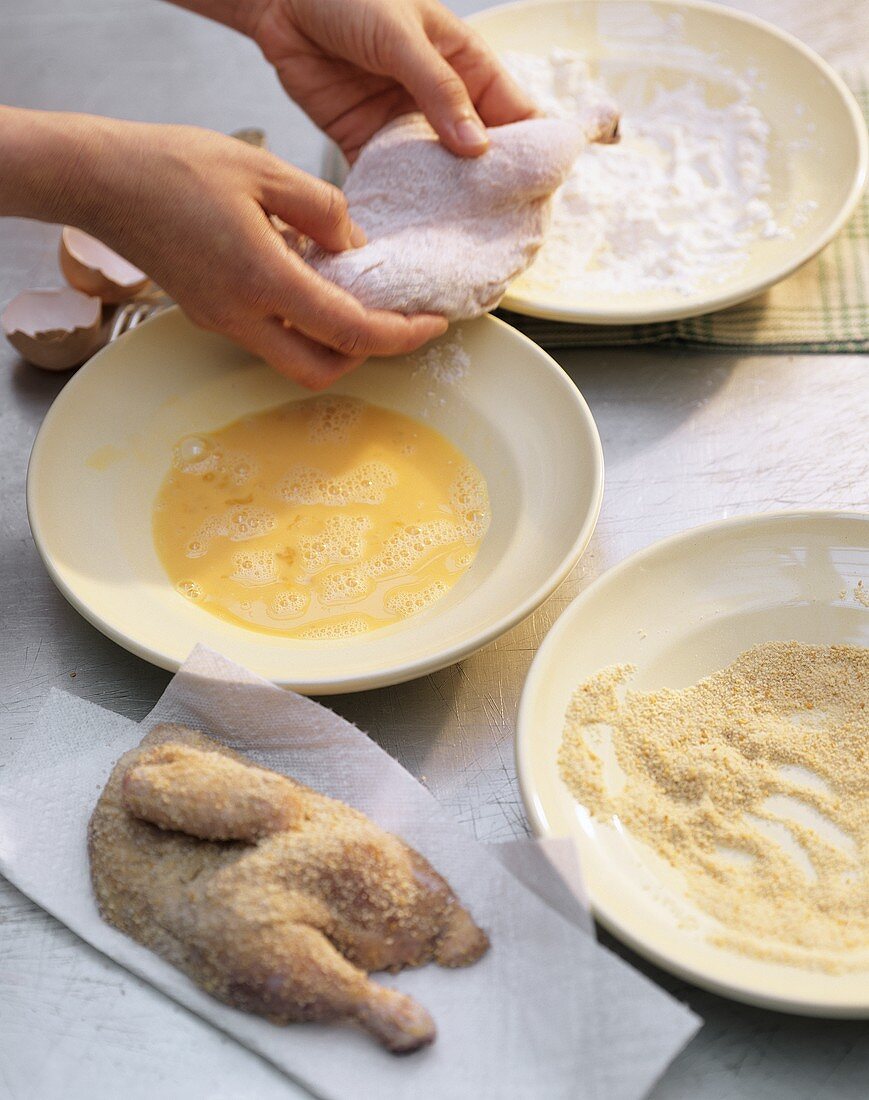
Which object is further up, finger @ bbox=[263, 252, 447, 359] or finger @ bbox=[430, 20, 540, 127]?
finger @ bbox=[430, 20, 540, 127]

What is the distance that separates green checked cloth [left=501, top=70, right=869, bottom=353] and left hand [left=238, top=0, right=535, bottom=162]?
9.0 inches

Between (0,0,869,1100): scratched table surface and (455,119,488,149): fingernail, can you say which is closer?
(0,0,869,1100): scratched table surface

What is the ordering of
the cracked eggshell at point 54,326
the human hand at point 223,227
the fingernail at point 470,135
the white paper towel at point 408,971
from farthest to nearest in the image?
the cracked eggshell at point 54,326 → the fingernail at point 470,135 → the human hand at point 223,227 → the white paper towel at point 408,971

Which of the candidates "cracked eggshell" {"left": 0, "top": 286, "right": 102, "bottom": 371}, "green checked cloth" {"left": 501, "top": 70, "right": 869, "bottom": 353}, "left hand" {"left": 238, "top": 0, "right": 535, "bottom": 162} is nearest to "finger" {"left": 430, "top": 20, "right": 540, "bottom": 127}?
"left hand" {"left": 238, "top": 0, "right": 535, "bottom": 162}

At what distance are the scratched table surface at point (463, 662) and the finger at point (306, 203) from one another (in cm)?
35

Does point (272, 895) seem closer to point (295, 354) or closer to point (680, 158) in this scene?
point (295, 354)

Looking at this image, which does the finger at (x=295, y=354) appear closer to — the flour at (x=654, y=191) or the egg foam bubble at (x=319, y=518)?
the egg foam bubble at (x=319, y=518)

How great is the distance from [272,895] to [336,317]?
1.78 ft

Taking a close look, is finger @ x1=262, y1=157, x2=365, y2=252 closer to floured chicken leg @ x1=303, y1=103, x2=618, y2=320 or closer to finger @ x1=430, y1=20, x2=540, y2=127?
floured chicken leg @ x1=303, y1=103, x2=618, y2=320

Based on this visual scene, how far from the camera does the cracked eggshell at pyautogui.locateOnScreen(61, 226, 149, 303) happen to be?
121cm

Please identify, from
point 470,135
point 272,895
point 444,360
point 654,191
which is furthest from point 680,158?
point 272,895

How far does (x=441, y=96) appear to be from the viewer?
1096mm

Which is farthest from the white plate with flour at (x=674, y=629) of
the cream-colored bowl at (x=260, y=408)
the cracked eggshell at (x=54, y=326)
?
the cracked eggshell at (x=54, y=326)

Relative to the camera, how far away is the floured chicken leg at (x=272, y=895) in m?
0.65
